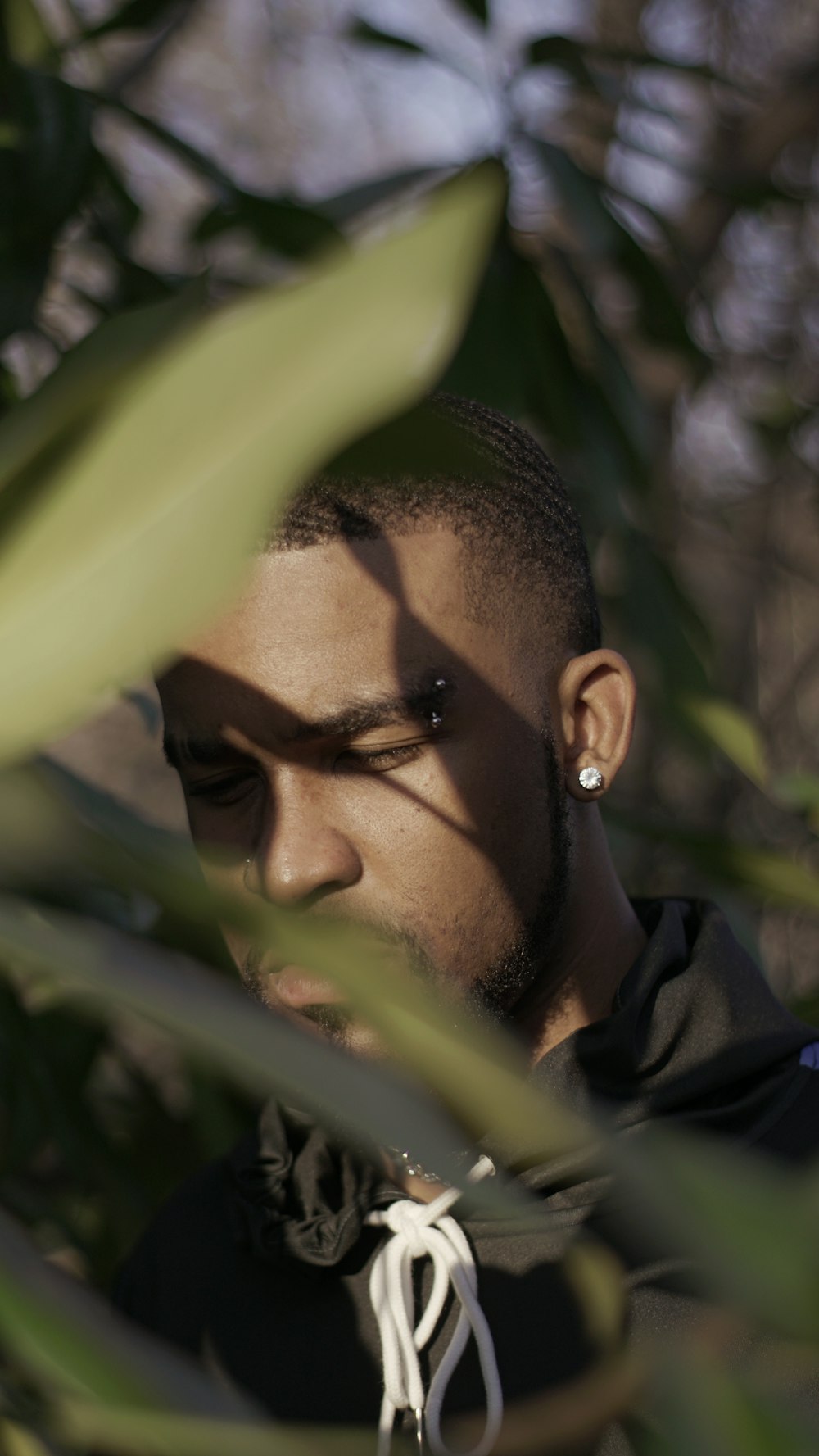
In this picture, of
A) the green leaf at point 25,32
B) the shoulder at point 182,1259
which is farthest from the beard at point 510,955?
the green leaf at point 25,32

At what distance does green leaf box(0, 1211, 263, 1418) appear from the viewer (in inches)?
10.8

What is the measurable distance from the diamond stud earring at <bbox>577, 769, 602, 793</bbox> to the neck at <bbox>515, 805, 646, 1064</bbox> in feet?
0.09

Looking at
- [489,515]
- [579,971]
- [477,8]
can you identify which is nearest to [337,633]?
[489,515]

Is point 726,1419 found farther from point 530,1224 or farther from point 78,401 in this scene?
point 530,1224

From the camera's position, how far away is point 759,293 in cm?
283

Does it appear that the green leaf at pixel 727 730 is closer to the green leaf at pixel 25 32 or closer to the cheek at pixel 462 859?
the cheek at pixel 462 859

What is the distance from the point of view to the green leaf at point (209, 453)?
0.76 ft

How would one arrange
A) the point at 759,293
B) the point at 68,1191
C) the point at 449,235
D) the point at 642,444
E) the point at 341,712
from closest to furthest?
the point at 449,235
the point at 341,712
the point at 642,444
the point at 68,1191
the point at 759,293

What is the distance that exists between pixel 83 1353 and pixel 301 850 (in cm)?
49

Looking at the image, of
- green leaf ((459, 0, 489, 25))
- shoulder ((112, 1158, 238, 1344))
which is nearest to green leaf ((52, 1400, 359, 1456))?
shoulder ((112, 1158, 238, 1344))

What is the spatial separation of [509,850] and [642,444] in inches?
21.3

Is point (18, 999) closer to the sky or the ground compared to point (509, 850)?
closer to the ground

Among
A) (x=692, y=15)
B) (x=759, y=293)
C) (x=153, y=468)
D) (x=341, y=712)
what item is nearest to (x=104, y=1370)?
(x=153, y=468)

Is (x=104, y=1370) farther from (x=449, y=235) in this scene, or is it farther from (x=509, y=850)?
(x=509, y=850)
